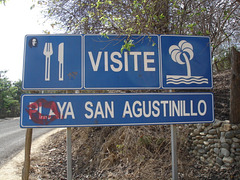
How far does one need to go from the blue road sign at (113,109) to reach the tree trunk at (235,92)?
165 cm

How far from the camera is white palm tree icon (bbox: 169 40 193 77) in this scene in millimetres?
3252

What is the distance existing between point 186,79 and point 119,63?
41.2 inches

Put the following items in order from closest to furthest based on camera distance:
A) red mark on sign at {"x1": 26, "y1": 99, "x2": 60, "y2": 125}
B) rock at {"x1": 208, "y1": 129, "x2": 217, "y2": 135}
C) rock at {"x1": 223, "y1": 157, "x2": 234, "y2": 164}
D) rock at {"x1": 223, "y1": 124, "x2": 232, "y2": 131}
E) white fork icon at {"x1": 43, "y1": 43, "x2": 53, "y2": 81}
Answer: red mark on sign at {"x1": 26, "y1": 99, "x2": 60, "y2": 125}, white fork icon at {"x1": 43, "y1": 43, "x2": 53, "y2": 81}, rock at {"x1": 223, "y1": 157, "x2": 234, "y2": 164}, rock at {"x1": 223, "y1": 124, "x2": 232, "y2": 131}, rock at {"x1": 208, "y1": 129, "x2": 217, "y2": 135}

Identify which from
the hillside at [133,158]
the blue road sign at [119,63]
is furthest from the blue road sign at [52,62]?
the hillside at [133,158]

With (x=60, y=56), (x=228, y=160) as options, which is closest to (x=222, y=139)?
(x=228, y=160)

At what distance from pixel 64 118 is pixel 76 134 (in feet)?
19.5

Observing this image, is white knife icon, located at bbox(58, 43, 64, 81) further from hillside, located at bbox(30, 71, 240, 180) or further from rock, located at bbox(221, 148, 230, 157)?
rock, located at bbox(221, 148, 230, 157)

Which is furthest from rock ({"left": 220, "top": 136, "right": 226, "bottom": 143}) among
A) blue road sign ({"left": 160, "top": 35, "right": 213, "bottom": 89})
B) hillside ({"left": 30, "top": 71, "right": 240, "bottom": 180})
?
blue road sign ({"left": 160, "top": 35, "right": 213, "bottom": 89})

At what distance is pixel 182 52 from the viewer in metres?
3.27

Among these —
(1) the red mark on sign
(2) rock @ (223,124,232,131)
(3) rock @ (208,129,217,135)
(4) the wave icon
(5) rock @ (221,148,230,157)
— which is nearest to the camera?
(1) the red mark on sign

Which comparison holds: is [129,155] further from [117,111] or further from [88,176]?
[117,111]

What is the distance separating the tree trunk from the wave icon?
69.4 inches

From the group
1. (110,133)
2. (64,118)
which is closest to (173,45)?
(64,118)

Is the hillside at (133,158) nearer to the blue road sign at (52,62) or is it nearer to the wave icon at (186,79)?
the wave icon at (186,79)
